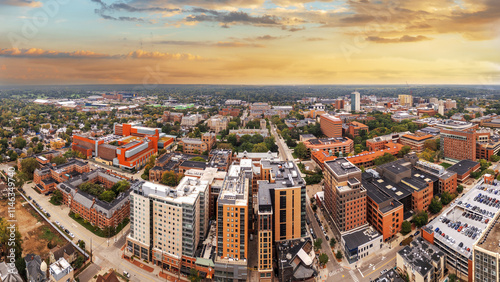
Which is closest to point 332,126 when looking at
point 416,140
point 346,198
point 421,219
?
point 416,140

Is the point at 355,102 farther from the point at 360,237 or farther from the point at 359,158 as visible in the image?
the point at 360,237

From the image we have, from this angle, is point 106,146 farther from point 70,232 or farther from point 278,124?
point 278,124

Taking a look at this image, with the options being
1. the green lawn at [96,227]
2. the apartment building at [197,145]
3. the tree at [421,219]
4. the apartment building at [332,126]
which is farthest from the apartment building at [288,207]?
the apartment building at [332,126]

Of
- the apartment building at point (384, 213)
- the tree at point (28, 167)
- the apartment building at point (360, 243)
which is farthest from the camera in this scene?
the tree at point (28, 167)

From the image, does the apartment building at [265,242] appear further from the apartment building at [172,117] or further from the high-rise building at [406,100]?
the high-rise building at [406,100]

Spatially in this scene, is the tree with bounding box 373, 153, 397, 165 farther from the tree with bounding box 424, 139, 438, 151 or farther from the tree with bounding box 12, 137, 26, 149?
the tree with bounding box 12, 137, 26, 149

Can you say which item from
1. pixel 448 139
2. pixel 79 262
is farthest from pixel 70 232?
pixel 448 139

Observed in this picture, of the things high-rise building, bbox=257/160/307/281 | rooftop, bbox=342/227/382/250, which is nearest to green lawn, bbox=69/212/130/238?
high-rise building, bbox=257/160/307/281
